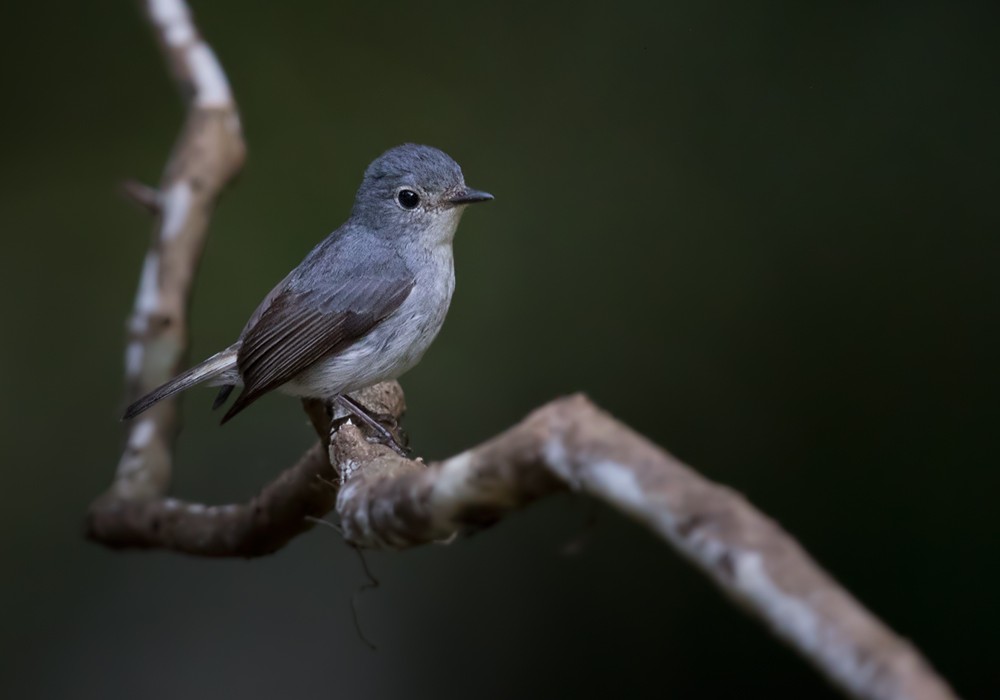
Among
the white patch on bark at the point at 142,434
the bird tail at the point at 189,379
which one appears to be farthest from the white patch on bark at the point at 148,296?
the bird tail at the point at 189,379

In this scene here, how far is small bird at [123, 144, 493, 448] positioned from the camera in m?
3.24

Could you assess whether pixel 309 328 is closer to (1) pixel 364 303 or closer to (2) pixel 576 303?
(1) pixel 364 303

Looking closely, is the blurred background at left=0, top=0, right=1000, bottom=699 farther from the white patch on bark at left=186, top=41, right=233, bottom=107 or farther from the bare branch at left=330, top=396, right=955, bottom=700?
the bare branch at left=330, top=396, right=955, bottom=700

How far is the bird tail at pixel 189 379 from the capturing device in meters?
3.16

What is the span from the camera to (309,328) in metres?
3.27

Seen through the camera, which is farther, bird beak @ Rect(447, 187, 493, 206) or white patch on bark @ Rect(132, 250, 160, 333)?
white patch on bark @ Rect(132, 250, 160, 333)

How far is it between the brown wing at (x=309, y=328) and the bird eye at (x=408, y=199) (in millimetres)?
237

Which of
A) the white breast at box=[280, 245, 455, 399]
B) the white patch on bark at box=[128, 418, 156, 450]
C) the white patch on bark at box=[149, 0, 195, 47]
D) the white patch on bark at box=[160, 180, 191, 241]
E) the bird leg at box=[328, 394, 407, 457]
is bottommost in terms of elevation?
the white patch on bark at box=[128, 418, 156, 450]

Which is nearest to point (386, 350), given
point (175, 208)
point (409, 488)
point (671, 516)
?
point (175, 208)

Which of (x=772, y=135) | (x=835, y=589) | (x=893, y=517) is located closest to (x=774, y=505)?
(x=893, y=517)

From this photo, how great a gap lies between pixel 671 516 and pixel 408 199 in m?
2.10

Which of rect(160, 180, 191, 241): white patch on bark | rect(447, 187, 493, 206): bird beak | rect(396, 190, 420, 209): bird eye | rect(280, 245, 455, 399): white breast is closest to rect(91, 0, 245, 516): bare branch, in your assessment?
rect(160, 180, 191, 241): white patch on bark

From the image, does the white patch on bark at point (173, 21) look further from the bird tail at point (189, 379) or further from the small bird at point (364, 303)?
the bird tail at point (189, 379)

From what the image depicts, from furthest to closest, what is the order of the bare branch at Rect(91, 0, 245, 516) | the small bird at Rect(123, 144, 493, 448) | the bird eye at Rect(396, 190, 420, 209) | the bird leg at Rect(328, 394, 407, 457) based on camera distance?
the bare branch at Rect(91, 0, 245, 516) < the bird eye at Rect(396, 190, 420, 209) < the small bird at Rect(123, 144, 493, 448) < the bird leg at Rect(328, 394, 407, 457)
